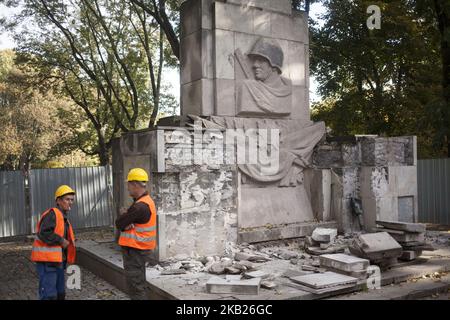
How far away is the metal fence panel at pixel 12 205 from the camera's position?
1175 centimetres

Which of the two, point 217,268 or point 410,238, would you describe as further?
point 410,238

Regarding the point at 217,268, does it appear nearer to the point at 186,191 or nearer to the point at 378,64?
the point at 186,191

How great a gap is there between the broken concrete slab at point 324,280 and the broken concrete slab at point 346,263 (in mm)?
159

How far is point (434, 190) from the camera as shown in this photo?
12.3 m

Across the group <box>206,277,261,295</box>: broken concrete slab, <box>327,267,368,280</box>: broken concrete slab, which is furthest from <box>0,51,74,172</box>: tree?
<box>327,267,368,280</box>: broken concrete slab

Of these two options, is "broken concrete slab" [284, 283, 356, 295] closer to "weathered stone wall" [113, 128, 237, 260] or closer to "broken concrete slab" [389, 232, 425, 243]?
"broken concrete slab" [389, 232, 425, 243]

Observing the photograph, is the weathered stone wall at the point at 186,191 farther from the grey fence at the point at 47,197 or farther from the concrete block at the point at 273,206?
the grey fence at the point at 47,197

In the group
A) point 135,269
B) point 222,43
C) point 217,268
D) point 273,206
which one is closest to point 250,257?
point 217,268

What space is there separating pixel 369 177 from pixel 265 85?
107 inches

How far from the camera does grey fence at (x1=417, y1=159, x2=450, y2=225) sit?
12.1 meters

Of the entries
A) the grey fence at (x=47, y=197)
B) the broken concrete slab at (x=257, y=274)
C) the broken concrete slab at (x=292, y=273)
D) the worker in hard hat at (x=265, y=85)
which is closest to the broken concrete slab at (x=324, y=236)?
the broken concrete slab at (x=292, y=273)
